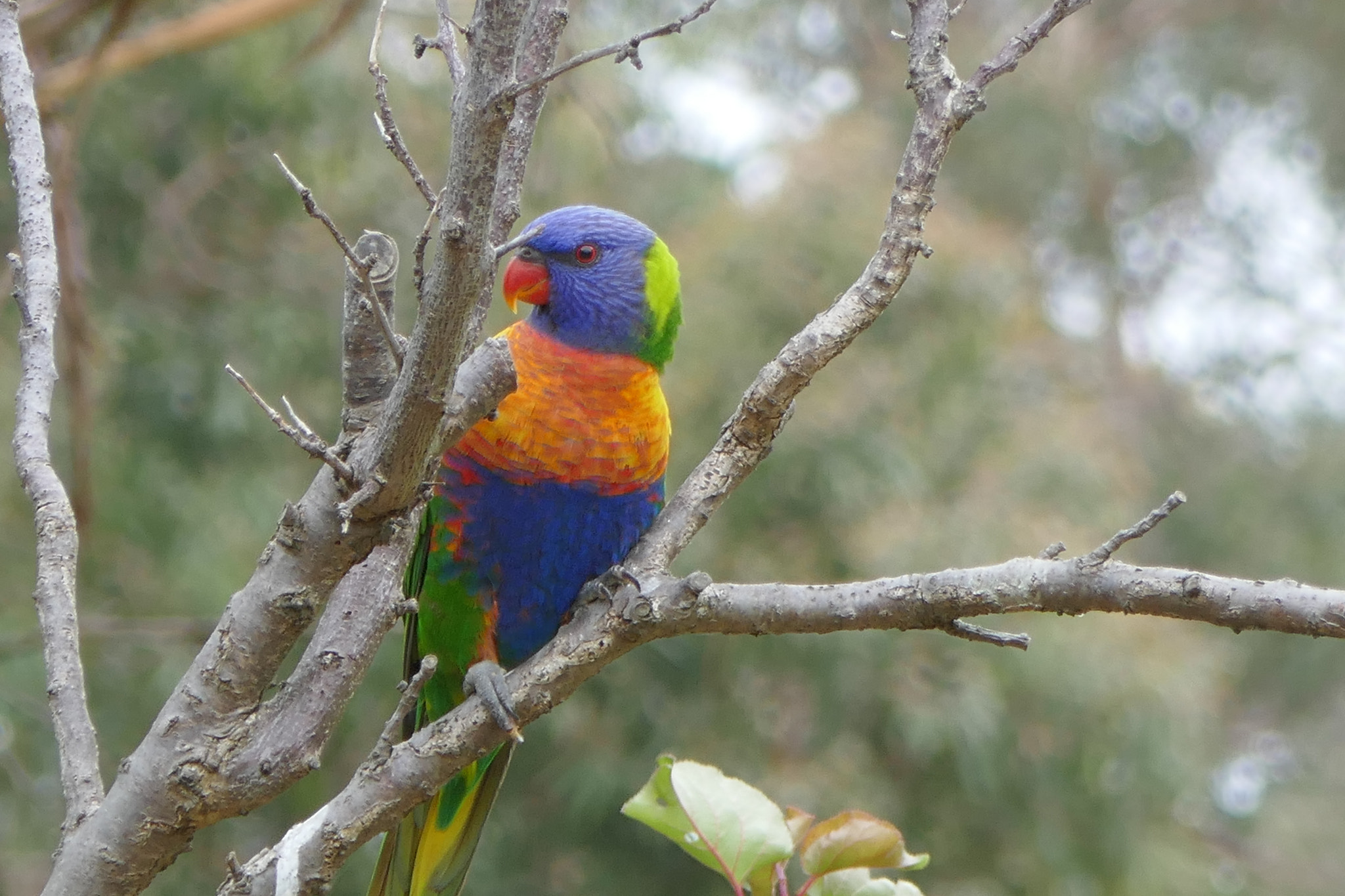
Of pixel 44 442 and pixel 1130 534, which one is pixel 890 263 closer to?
pixel 1130 534

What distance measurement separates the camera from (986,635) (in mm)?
1263

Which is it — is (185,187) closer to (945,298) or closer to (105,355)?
(105,355)

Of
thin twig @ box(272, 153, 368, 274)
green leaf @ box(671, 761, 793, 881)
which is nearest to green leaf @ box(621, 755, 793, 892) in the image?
green leaf @ box(671, 761, 793, 881)

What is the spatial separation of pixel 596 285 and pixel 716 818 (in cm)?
131

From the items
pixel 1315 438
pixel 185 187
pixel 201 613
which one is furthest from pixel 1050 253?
pixel 201 613

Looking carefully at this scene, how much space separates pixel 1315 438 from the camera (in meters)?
7.35

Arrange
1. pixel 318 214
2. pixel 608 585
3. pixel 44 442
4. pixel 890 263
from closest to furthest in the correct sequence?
pixel 318 214, pixel 44 442, pixel 890 263, pixel 608 585

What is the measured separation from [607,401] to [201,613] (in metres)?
2.36

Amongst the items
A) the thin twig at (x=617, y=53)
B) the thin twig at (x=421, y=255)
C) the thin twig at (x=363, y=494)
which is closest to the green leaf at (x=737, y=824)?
the thin twig at (x=363, y=494)

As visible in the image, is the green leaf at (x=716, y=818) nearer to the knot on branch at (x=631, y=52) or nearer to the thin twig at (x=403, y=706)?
the thin twig at (x=403, y=706)

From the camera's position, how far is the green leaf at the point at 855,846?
114 centimetres

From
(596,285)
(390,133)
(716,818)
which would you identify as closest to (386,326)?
(390,133)

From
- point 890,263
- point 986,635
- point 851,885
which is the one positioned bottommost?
point 851,885

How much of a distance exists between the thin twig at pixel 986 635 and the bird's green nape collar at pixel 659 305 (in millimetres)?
1121
